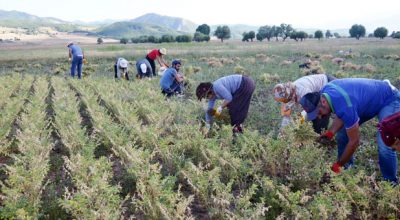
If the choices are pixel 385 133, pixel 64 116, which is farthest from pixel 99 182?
pixel 64 116

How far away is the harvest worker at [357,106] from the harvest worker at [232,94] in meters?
2.09

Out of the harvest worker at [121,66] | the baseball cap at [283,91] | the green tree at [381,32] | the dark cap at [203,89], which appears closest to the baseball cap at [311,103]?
the baseball cap at [283,91]

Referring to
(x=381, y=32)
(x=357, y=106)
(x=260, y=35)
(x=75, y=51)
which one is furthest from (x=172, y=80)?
(x=260, y=35)

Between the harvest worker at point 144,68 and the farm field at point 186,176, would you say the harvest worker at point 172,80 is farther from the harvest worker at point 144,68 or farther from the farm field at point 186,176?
the harvest worker at point 144,68

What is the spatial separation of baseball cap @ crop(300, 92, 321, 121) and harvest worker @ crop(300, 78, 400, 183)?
2.75ft

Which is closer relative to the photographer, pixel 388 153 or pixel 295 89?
pixel 388 153

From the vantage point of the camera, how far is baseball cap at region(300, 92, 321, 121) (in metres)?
5.00

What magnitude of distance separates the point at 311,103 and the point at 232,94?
5.08 feet

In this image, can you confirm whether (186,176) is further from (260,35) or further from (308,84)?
(260,35)

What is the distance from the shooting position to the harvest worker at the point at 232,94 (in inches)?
231

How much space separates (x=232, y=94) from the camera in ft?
20.5

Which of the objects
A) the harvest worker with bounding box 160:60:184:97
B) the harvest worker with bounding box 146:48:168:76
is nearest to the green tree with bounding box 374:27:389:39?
the harvest worker with bounding box 146:48:168:76

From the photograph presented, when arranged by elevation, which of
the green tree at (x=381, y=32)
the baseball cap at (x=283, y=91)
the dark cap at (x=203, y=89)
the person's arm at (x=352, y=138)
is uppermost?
the green tree at (x=381, y=32)

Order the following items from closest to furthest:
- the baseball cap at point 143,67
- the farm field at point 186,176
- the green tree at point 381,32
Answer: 1. the farm field at point 186,176
2. the baseball cap at point 143,67
3. the green tree at point 381,32
